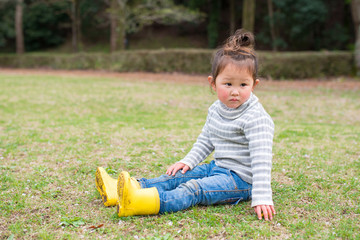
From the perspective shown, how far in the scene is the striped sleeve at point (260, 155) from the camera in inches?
94.7

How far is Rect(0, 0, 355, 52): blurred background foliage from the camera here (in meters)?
18.9

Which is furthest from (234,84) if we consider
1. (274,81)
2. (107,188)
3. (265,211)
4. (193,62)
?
(193,62)

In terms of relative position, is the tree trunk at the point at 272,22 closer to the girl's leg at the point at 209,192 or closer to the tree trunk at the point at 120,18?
the tree trunk at the point at 120,18

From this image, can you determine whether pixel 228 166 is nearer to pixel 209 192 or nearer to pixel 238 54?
pixel 209 192

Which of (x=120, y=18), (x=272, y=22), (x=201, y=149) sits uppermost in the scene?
(x=272, y=22)

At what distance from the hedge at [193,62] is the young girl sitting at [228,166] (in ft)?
30.3

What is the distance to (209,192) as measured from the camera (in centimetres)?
255

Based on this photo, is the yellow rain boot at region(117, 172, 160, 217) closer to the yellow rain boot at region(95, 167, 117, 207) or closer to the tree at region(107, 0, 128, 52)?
the yellow rain boot at region(95, 167, 117, 207)

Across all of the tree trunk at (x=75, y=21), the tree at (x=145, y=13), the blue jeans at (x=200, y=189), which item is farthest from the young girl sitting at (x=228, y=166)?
the tree trunk at (x=75, y=21)

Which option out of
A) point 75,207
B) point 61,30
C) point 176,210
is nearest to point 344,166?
point 176,210

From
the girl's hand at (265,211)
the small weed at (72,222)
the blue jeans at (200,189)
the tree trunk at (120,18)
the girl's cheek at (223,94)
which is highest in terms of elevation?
the tree trunk at (120,18)

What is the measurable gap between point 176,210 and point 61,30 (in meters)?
31.0

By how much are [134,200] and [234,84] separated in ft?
3.62

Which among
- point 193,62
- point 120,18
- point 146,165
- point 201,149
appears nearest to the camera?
point 201,149
